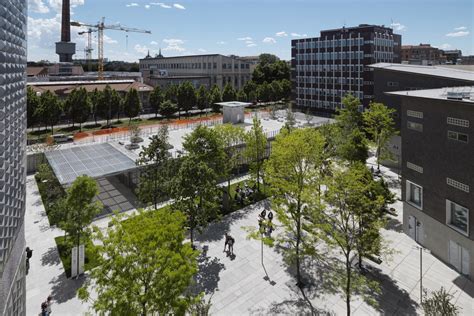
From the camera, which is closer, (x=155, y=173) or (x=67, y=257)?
(x=67, y=257)

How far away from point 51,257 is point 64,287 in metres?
4.47

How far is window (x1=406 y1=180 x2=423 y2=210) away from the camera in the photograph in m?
25.2

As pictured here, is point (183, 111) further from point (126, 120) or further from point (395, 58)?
point (395, 58)

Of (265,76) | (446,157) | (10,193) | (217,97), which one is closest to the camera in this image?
(10,193)

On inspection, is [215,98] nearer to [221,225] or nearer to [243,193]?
[243,193]

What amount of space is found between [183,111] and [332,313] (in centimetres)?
7216

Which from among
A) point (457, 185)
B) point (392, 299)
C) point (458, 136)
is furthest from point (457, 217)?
point (392, 299)

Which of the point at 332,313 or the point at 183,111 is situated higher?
the point at 183,111

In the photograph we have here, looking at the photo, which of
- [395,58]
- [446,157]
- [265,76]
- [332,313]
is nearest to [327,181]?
[332,313]

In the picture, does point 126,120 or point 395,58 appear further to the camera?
point 395,58

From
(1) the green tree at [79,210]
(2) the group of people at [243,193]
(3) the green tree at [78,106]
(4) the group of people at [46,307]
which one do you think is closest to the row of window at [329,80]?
(2) the group of people at [243,193]

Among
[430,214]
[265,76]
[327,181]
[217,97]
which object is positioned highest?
[265,76]

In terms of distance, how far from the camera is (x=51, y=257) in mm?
23812

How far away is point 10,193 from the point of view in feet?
41.7
